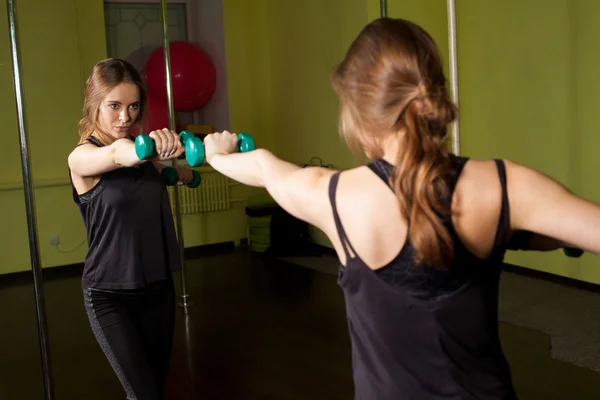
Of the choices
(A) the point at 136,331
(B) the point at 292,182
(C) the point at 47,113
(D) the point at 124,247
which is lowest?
(A) the point at 136,331

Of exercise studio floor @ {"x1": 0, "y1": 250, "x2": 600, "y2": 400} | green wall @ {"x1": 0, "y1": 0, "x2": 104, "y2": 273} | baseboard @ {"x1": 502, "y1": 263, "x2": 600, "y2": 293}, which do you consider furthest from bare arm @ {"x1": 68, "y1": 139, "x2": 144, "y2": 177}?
green wall @ {"x1": 0, "y1": 0, "x2": 104, "y2": 273}

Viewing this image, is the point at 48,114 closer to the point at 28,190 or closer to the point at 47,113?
the point at 47,113

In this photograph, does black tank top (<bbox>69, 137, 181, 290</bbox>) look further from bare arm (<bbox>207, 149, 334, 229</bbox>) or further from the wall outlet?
the wall outlet

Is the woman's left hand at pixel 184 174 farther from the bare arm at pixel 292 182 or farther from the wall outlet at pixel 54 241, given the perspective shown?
the wall outlet at pixel 54 241

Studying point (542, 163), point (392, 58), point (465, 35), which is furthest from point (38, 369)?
point (465, 35)

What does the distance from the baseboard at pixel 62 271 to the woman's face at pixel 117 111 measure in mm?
3713

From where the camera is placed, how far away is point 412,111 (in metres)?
1.07

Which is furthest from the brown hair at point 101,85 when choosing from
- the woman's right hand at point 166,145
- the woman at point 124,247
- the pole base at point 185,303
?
the pole base at point 185,303

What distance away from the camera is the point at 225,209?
642cm

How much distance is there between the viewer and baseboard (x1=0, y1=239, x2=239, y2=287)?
5398 millimetres

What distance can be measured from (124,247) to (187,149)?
56cm

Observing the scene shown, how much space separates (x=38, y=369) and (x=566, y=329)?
282 cm

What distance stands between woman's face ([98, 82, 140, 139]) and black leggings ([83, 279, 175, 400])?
1.67ft

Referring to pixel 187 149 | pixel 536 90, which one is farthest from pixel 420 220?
pixel 536 90
